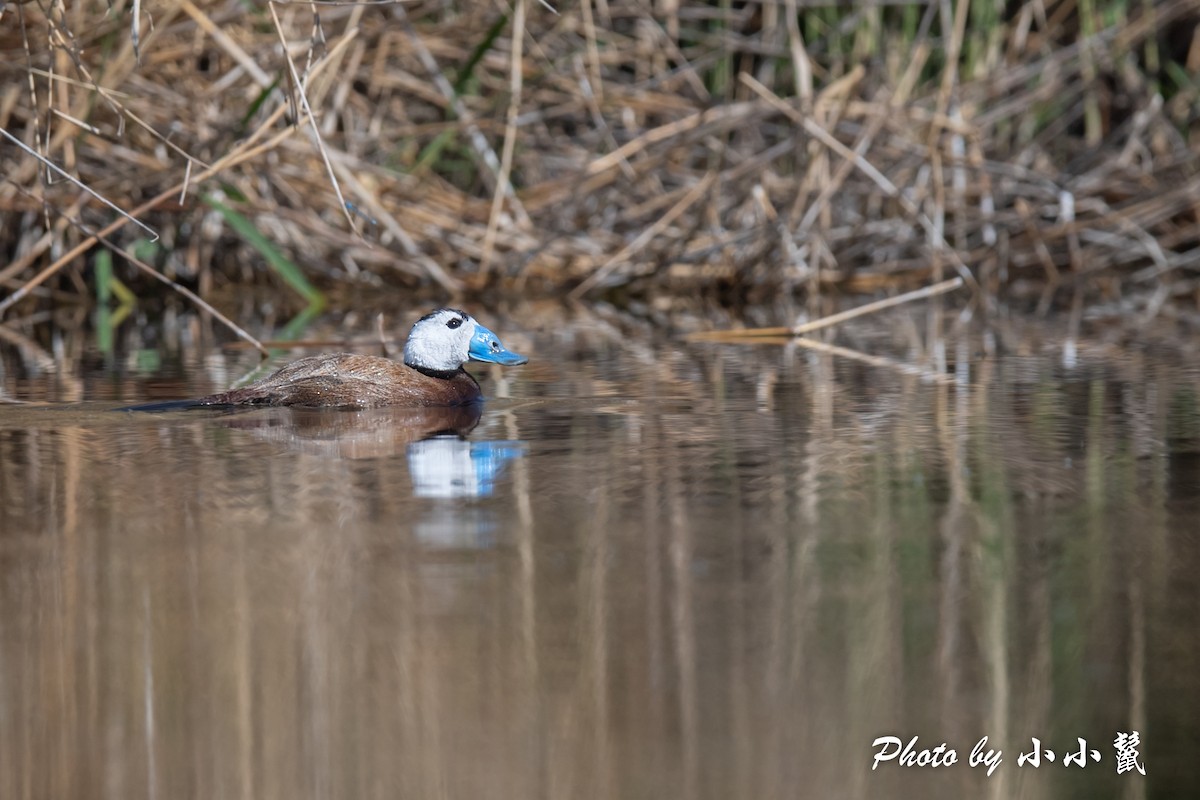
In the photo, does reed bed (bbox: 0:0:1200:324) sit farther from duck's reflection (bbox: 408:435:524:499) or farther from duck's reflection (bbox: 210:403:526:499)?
duck's reflection (bbox: 408:435:524:499)

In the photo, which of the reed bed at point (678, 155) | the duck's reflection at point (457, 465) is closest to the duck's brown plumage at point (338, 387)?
the duck's reflection at point (457, 465)

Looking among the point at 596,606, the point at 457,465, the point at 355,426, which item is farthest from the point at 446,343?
the point at 596,606

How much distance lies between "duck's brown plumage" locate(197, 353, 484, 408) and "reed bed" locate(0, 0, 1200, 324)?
3260 mm

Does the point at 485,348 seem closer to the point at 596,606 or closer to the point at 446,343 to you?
the point at 446,343

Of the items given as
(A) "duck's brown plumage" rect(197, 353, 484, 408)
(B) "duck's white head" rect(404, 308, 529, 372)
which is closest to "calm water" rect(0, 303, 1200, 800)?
(A) "duck's brown plumage" rect(197, 353, 484, 408)

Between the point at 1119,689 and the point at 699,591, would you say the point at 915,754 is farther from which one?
the point at 699,591

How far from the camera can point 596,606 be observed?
226 cm

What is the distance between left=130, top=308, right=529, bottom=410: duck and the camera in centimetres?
432

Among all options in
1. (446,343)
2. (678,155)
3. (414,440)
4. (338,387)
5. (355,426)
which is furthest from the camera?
(678,155)

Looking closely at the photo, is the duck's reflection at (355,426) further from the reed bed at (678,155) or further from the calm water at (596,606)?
the reed bed at (678,155)

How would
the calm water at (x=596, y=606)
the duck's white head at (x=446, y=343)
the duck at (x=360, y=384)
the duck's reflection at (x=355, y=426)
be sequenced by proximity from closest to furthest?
the calm water at (x=596, y=606) → the duck's reflection at (x=355, y=426) → the duck at (x=360, y=384) → the duck's white head at (x=446, y=343)

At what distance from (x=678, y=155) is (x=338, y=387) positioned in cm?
489

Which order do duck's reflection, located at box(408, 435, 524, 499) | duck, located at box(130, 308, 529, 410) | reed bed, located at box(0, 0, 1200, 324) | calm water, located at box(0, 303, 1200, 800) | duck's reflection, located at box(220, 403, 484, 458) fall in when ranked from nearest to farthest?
calm water, located at box(0, 303, 1200, 800) < duck's reflection, located at box(408, 435, 524, 499) < duck's reflection, located at box(220, 403, 484, 458) < duck, located at box(130, 308, 529, 410) < reed bed, located at box(0, 0, 1200, 324)

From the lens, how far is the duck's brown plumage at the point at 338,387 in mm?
4316
